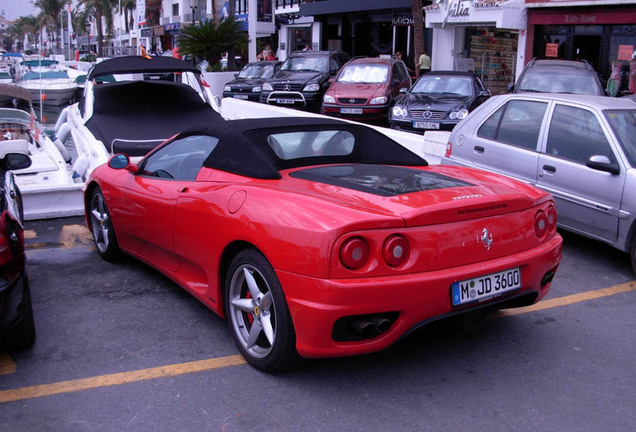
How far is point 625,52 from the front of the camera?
2045cm

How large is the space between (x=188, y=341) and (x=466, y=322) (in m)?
1.73

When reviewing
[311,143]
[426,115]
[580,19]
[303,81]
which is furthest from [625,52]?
[311,143]

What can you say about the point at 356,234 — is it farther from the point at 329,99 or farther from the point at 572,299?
the point at 329,99

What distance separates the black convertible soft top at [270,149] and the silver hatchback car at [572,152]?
194 cm

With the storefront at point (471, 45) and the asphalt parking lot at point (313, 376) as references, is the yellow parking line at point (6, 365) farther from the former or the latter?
the storefront at point (471, 45)

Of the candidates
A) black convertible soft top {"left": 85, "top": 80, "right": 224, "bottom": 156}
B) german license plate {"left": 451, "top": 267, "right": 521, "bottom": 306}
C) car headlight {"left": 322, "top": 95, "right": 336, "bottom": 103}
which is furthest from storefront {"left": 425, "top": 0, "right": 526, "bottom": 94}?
german license plate {"left": 451, "top": 267, "right": 521, "bottom": 306}

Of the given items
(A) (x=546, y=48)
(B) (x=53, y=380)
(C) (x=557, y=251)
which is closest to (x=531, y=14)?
(A) (x=546, y=48)

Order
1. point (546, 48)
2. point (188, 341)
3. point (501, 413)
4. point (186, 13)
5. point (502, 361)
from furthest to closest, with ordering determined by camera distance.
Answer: point (186, 13)
point (546, 48)
point (188, 341)
point (502, 361)
point (501, 413)

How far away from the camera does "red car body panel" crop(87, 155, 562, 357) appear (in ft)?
10.4

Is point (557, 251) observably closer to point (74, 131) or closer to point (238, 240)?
point (238, 240)

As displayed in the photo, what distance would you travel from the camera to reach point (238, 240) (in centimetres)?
371

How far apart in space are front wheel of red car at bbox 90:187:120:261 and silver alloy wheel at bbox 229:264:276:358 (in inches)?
83.3

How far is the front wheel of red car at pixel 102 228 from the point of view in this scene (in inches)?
220

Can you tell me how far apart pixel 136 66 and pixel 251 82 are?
39.3 feet
